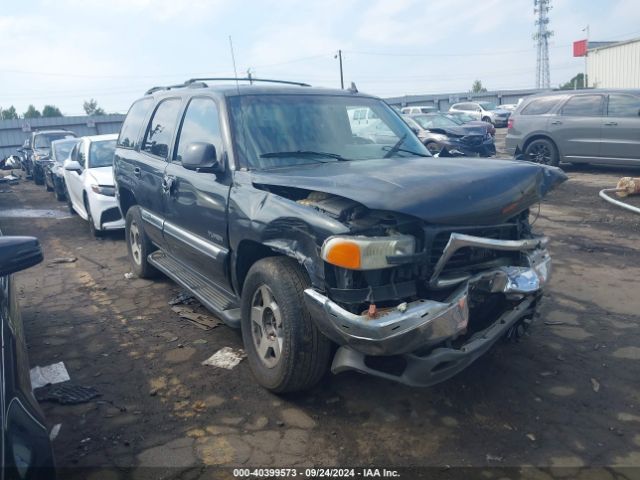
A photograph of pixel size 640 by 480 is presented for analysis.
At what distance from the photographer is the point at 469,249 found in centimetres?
312

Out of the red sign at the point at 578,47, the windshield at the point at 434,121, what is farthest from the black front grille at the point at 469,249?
the red sign at the point at 578,47

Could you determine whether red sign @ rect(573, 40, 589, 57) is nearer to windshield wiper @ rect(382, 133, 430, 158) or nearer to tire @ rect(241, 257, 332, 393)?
windshield wiper @ rect(382, 133, 430, 158)

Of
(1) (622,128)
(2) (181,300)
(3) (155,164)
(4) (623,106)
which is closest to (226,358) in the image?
(2) (181,300)

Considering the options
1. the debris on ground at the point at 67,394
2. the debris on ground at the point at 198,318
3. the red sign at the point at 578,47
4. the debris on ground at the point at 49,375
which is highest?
the red sign at the point at 578,47

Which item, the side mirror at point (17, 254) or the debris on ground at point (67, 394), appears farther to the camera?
the debris on ground at point (67, 394)

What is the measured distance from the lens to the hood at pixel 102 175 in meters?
8.22

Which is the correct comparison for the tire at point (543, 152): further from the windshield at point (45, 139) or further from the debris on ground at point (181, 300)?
the windshield at point (45, 139)

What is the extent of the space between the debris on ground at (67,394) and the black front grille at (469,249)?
2.45 metres

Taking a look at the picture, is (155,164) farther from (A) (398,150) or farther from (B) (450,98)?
(B) (450,98)

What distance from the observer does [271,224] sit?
3.26 meters

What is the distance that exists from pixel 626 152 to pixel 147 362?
10.8 meters

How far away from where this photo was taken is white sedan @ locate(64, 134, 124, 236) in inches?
323

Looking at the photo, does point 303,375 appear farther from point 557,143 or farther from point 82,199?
point 557,143

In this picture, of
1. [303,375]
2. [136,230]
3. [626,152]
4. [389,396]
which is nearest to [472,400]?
[389,396]
